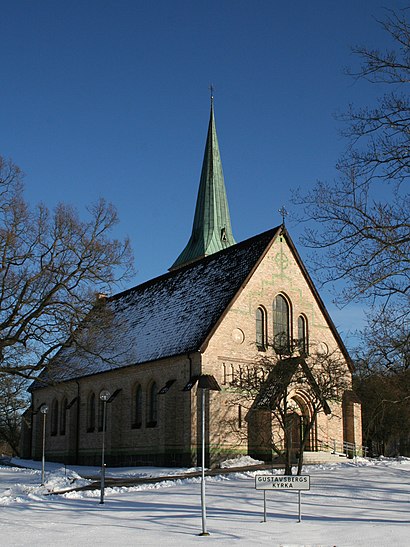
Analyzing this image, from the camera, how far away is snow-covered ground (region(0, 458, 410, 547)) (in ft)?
49.6

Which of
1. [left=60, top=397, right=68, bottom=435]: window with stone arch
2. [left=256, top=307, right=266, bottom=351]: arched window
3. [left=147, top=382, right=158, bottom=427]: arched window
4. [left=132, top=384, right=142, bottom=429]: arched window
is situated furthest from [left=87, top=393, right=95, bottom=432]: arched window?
[left=256, top=307, right=266, bottom=351]: arched window

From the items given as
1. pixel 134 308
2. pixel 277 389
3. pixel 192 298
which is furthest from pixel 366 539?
pixel 134 308

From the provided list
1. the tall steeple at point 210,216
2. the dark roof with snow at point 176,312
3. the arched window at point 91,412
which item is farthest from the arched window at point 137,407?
the tall steeple at point 210,216

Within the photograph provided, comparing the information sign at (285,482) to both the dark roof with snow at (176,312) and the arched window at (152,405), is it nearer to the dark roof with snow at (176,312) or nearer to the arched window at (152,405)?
the dark roof with snow at (176,312)

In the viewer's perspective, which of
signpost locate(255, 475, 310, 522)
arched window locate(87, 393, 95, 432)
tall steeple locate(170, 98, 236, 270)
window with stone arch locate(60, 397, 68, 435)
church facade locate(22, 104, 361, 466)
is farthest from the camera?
tall steeple locate(170, 98, 236, 270)

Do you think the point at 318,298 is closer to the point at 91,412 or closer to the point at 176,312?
the point at 176,312

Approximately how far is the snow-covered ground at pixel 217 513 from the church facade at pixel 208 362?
613 cm

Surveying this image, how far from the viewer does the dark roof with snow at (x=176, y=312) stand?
37.5 metres

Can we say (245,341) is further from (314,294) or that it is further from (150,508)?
(150,508)

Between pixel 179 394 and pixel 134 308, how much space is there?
11765mm

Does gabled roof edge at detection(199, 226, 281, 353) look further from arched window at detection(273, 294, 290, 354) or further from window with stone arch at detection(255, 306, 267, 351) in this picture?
arched window at detection(273, 294, 290, 354)

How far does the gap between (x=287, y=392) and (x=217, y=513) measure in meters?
13.5

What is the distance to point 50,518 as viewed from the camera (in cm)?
1856

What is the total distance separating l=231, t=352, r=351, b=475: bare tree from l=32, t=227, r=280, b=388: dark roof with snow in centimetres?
375
